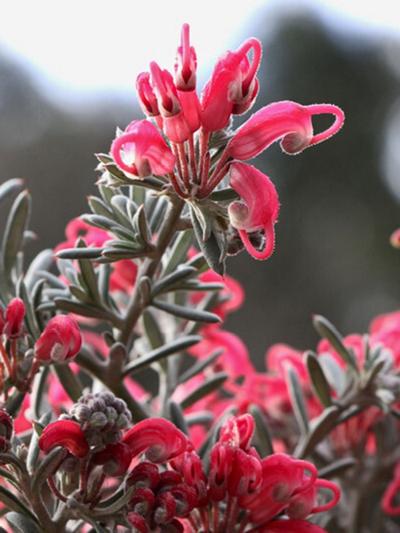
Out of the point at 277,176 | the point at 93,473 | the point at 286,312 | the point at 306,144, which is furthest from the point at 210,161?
the point at 277,176

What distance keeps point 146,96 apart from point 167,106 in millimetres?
18

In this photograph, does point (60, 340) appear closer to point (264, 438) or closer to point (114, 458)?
point (114, 458)

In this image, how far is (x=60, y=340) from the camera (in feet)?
1.43

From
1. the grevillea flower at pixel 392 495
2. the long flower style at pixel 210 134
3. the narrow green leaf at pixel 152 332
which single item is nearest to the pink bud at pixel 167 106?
the long flower style at pixel 210 134

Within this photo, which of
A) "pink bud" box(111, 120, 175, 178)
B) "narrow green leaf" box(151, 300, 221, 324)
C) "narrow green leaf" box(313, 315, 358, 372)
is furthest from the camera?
"narrow green leaf" box(313, 315, 358, 372)

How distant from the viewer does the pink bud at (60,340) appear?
17.1 inches

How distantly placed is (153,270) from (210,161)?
82mm

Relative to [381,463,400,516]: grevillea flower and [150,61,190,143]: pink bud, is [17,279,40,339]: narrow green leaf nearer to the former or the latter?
[150,61,190,143]: pink bud

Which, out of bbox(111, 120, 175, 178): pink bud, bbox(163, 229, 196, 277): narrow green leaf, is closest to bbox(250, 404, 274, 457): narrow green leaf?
bbox(163, 229, 196, 277): narrow green leaf

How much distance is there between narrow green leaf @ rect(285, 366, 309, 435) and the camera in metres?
0.60

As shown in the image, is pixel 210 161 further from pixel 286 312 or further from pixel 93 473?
pixel 286 312

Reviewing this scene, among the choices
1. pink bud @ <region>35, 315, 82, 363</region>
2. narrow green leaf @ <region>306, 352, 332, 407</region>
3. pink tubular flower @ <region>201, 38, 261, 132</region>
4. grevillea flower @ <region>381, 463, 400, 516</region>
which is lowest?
grevillea flower @ <region>381, 463, 400, 516</region>

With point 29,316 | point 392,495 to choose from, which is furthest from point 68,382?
point 392,495

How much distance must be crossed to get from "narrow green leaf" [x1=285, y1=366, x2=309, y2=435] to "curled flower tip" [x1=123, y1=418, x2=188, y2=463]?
0.60 feet
